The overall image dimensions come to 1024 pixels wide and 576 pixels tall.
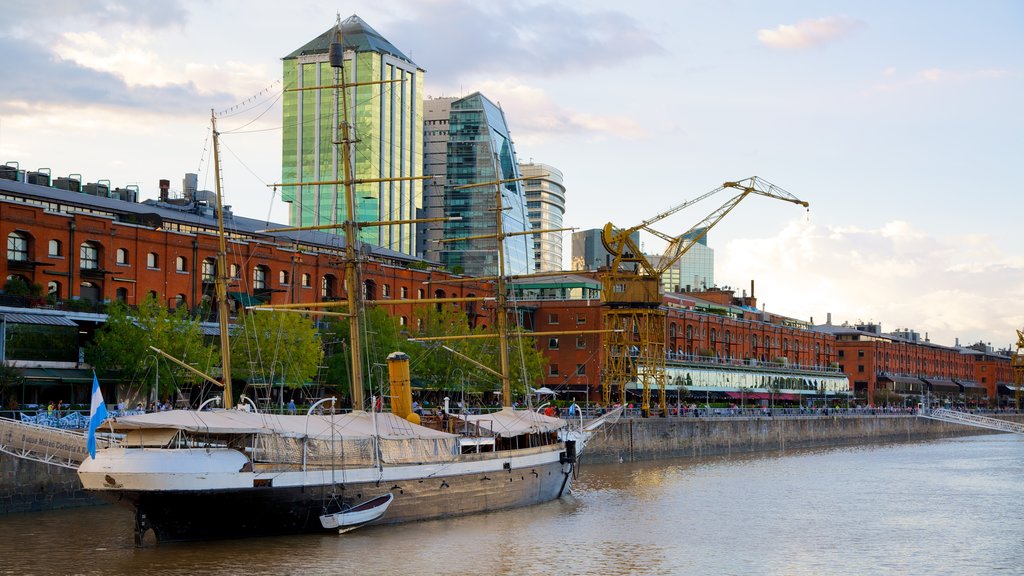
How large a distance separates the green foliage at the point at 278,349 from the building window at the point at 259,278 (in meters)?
11.2

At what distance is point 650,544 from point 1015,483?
40485 millimetres

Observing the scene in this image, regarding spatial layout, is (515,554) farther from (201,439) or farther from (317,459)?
(201,439)

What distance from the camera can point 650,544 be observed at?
46.7m

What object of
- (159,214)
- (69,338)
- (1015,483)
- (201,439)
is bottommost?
(1015,483)

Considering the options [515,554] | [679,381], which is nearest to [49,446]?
[515,554]

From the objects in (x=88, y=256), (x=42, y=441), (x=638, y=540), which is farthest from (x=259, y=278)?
(x=638, y=540)

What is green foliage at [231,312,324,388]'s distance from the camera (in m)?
76.9

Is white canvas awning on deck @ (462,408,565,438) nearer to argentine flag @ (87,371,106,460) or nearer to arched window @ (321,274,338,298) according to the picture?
argentine flag @ (87,371,106,460)

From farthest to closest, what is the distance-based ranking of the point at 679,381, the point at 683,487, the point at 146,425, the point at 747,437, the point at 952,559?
1. the point at 679,381
2. the point at 747,437
3. the point at 683,487
4. the point at 952,559
5. the point at 146,425

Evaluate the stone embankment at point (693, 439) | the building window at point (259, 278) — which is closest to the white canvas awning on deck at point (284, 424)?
the stone embankment at point (693, 439)

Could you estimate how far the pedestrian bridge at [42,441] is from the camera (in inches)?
1832

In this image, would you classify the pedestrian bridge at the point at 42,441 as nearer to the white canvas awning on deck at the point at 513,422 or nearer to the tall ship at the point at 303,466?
the tall ship at the point at 303,466

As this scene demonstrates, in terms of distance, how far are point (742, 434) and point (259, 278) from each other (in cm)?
4614

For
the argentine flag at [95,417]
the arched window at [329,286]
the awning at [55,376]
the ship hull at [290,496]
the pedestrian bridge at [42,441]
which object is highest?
the arched window at [329,286]
